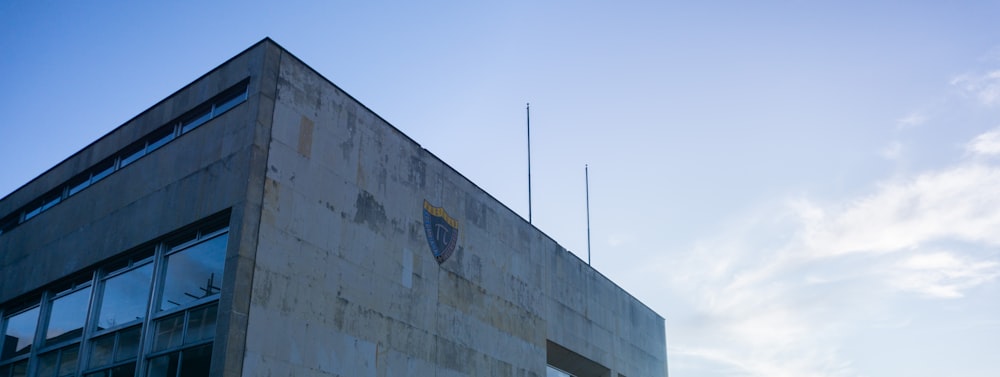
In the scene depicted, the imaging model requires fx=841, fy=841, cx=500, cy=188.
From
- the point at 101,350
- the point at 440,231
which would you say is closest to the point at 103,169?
the point at 101,350

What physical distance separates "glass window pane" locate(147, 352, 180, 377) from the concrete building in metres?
0.04

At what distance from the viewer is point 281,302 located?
23.0 m

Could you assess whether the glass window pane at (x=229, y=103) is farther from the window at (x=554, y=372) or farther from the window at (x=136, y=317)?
→ the window at (x=554, y=372)

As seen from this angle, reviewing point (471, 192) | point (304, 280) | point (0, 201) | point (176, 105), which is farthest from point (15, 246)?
point (471, 192)

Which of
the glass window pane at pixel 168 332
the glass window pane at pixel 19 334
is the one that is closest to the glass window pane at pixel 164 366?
the glass window pane at pixel 168 332

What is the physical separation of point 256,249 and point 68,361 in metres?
8.27

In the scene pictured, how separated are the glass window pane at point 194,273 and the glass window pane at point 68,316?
4.34m

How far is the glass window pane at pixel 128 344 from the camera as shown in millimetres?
23469

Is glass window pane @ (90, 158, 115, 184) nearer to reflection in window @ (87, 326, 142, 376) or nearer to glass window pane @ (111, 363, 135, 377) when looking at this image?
reflection in window @ (87, 326, 142, 376)

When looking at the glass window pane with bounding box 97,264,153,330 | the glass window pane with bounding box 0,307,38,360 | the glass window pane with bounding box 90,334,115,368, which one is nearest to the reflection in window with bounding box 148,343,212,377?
the glass window pane with bounding box 97,264,153,330

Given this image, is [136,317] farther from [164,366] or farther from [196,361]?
[196,361]

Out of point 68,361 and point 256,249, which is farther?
point 68,361

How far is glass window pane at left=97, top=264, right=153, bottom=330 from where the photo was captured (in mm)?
24344

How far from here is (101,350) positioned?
24656mm
